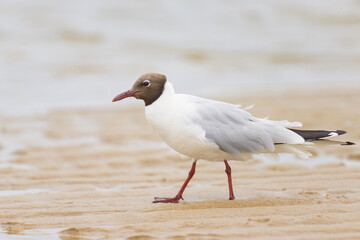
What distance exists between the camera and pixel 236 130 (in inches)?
211

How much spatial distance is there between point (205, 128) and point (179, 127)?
0.20 meters

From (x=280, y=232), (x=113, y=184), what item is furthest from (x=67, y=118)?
(x=280, y=232)

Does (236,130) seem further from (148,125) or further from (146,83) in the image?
(148,125)

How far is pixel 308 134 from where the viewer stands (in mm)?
5465

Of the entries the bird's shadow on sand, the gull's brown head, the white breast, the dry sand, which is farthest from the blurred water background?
the bird's shadow on sand

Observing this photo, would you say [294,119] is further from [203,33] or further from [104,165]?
[203,33]

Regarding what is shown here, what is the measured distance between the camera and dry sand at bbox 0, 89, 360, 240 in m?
4.50

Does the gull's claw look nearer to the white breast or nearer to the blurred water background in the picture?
the white breast

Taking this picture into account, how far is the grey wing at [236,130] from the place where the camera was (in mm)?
5285

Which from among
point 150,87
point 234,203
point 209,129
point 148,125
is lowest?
point 234,203

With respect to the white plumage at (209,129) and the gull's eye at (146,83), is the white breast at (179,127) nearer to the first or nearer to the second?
the white plumage at (209,129)

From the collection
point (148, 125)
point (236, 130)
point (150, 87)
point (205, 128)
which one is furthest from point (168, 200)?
point (148, 125)

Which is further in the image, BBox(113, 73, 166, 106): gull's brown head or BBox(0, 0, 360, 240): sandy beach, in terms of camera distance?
BBox(113, 73, 166, 106): gull's brown head

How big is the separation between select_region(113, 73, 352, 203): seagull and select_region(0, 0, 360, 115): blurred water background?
557 centimetres
